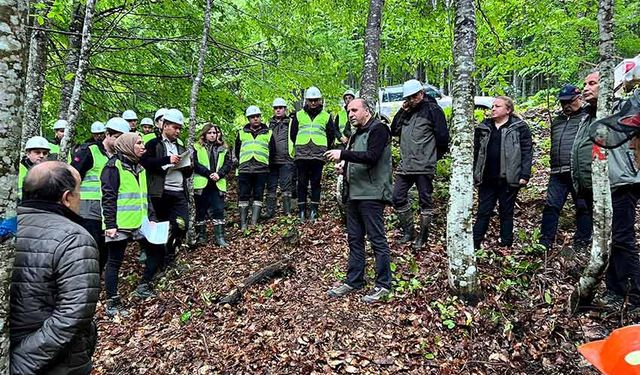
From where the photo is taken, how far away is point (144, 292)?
628 cm

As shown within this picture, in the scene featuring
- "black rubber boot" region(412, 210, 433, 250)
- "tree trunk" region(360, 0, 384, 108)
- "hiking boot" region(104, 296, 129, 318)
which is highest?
"tree trunk" region(360, 0, 384, 108)

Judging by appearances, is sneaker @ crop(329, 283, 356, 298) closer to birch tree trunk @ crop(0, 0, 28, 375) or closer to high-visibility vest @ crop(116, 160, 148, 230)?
high-visibility vest @ crop(116, 160, 148, 230)

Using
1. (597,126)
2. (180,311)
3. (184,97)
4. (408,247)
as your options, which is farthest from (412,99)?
(184,97)

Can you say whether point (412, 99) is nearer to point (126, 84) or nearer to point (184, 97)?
point (184, 97)

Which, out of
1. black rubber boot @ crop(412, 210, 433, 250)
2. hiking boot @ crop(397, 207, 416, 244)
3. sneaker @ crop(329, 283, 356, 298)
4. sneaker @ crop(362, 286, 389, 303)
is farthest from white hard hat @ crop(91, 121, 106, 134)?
black rubber boot @ crop(412, 210, 433, 250)

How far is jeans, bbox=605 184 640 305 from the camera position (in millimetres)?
4391

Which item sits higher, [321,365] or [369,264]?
[369,264]

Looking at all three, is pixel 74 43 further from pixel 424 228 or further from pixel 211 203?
pixel 424 228

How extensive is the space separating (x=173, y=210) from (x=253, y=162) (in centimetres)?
185

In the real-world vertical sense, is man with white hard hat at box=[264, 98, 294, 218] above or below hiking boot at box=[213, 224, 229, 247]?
above

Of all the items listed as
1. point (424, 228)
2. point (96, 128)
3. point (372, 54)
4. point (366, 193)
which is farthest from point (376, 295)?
point (96, 128)

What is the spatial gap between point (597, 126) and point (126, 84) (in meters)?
8.85

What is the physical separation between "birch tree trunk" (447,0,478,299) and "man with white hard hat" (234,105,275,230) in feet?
14.1

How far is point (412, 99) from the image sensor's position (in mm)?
6184
